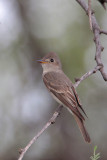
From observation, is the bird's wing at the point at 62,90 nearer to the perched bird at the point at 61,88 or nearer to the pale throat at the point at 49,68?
the perched bird at the point at 61,88

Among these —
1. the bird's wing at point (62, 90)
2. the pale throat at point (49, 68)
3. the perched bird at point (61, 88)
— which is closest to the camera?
the perched bird at point (61, 88)

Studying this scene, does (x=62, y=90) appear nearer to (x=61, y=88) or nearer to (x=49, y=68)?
(x=61, y=88)

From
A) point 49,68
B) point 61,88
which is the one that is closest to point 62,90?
point 61,88

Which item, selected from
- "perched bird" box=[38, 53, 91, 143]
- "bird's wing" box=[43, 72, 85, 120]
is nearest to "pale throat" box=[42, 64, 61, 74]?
"perched bird" box=[38, 53, 91, 143]

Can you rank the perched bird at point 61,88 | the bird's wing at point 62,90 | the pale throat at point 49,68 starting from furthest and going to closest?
the pale throat at point 49,68 → the bird's wing at point 62,90 → the perched bird at point 61,88

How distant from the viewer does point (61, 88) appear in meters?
5.68

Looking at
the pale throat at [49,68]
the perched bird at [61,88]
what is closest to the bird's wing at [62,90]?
the perched bird at [61,88]

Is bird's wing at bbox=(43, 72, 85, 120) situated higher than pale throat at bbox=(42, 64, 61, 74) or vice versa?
pale throat at bbox=(42, 64, 61, 74)

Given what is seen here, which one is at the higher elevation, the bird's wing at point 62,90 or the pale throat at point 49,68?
the pale throat at point 49,68

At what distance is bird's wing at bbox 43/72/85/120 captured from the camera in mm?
5199

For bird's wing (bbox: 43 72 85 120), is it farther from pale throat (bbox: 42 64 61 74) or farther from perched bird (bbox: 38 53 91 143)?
pale throat (bbox: 42 64 61 74)

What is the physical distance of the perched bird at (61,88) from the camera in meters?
5.07

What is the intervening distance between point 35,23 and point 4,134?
202 cm

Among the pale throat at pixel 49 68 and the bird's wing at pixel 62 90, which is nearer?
the bird's wing at pixel 62 90
